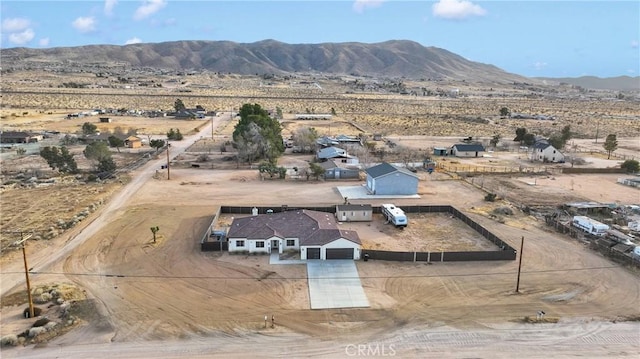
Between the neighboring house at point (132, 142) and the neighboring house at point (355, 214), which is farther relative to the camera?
the neighboring house at point (132, 142)

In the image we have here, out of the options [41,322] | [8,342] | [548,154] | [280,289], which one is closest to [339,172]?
[280,289]

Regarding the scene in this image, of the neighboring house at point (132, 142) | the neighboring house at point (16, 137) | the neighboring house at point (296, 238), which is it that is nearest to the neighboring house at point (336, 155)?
the neighboring house at point (296, 238)

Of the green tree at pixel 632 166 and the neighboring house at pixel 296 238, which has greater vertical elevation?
the green tree at pixel 632 166

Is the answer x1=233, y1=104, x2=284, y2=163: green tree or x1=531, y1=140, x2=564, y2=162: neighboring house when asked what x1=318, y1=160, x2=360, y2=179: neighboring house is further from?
x1=531, y1=140, x2=564, y2=162: neighboring house

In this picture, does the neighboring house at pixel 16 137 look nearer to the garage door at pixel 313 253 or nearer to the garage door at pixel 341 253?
the garage door at pixel 313 253

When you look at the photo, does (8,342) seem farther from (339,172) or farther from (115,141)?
Result: (115,141)

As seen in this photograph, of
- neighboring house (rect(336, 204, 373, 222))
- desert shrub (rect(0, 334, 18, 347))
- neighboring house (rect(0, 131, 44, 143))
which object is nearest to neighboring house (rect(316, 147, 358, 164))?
neighboring house (rect(336, 204, 373, 222))

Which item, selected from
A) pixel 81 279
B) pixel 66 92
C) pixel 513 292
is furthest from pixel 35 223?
pixel 66 92
